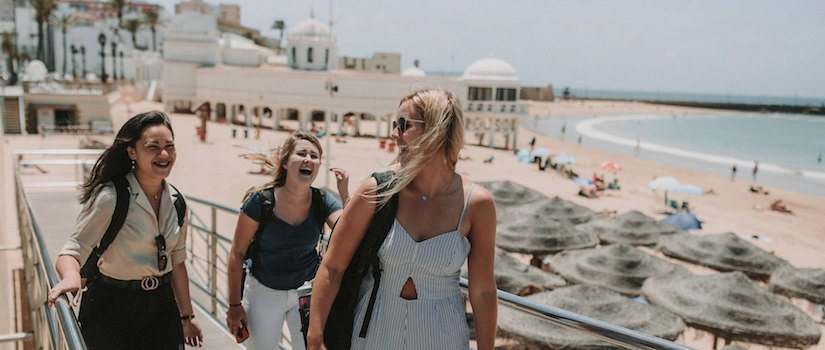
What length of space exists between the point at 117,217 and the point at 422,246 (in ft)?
4.55

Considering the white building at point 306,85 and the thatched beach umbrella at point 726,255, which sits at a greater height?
the white building at point 306,85

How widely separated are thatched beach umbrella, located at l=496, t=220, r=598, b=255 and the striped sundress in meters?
13.1

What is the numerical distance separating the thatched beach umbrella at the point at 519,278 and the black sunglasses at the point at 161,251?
902 cm

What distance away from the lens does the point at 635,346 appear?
211cm

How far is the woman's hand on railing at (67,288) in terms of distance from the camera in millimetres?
2288

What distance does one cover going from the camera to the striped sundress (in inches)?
81.7

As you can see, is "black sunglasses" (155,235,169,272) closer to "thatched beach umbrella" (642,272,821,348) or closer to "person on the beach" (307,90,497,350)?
"person on the beach" (307,90,497,350)

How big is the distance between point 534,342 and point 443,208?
7951 millimetres

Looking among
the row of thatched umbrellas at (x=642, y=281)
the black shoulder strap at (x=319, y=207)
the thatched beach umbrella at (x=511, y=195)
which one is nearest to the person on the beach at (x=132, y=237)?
the black shoulder strap at (x=319, y=207)

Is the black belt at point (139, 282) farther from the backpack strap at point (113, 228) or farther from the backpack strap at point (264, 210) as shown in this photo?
the backpack strap at point (264, 210)

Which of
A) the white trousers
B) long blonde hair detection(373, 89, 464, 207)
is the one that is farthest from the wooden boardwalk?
long blonde hair detection(373, 89, 464, 207)

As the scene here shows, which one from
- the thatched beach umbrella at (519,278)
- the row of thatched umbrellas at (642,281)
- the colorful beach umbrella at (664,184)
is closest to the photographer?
the row of thatched umbrellas at (642,281)

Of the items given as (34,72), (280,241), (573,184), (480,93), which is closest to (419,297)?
(280,241)

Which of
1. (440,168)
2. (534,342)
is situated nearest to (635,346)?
(440,168)
